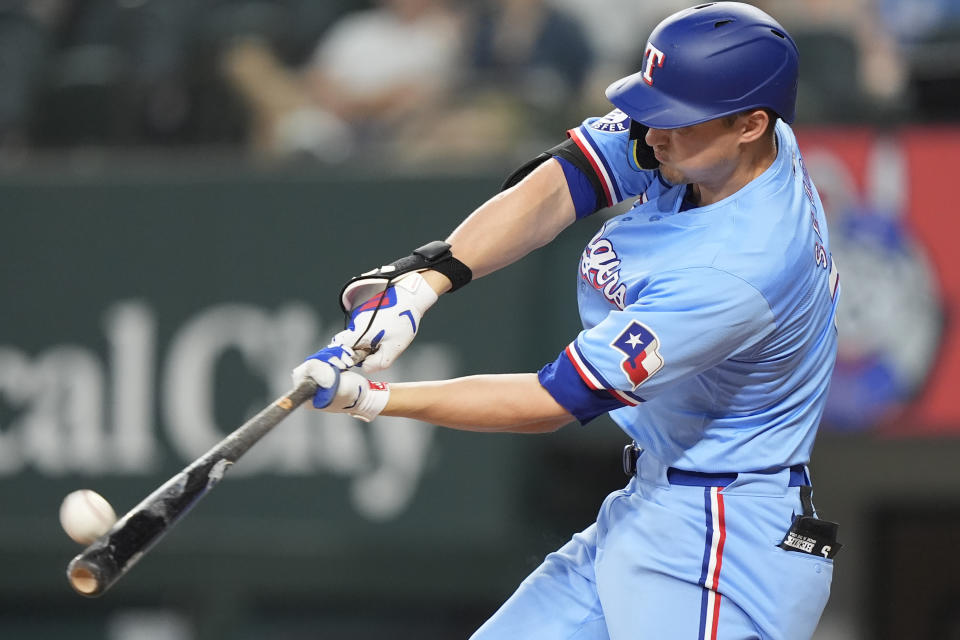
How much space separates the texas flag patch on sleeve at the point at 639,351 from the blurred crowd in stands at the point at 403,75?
3045 mm

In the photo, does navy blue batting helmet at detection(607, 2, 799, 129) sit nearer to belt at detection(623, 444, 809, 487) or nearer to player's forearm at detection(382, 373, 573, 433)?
player's forearm at detection(382, 373, 573, 433)

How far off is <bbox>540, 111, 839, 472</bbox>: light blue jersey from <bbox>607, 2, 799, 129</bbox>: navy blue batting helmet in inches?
6.4

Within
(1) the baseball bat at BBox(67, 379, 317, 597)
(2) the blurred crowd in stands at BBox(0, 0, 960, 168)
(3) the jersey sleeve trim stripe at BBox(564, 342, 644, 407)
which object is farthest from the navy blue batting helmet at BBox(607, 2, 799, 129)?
(2) the blurred crowd in stands at BBox(0, 0, 960, 168)

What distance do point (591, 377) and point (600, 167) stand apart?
596 mm

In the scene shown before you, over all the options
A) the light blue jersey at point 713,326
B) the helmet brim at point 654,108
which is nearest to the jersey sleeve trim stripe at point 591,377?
the light blue jersey at point 713,326

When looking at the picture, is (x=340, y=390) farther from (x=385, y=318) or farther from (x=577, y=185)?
(x=577, y=185)

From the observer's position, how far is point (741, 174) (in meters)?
2.81

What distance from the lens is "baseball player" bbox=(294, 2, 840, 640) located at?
8.81 ft

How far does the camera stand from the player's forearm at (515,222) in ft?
9.95

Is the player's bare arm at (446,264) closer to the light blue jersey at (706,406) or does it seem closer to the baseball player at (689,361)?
the baseball player at (689,361)

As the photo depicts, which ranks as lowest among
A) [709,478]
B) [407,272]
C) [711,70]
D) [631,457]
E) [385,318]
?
[709,478]

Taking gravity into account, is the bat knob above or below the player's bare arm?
below

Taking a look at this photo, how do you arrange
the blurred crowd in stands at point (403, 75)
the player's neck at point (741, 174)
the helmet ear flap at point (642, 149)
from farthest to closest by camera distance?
the blurred crowd in stands at point (403, 75)
the helmet ear flap at point (642, 149)
the player's neck at point (741, 174)

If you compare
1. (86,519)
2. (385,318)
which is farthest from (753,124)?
(86,519)
